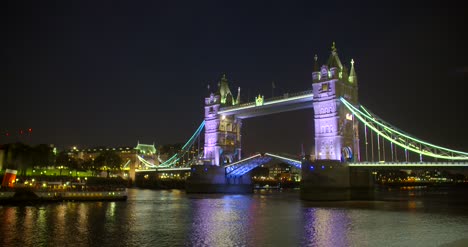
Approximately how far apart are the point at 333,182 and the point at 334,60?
14.6 meters

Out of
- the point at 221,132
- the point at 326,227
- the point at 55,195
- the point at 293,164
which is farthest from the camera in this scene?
the point at 221,132

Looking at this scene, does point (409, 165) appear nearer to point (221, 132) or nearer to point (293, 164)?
point (293, 164)

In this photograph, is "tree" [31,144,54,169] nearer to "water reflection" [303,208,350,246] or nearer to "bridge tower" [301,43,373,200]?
"bridge tower" [301,43,373,200]

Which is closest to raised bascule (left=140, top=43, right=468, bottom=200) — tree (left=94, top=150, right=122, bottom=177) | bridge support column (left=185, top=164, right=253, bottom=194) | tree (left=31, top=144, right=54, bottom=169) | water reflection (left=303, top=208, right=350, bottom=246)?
bridge support column (left=185, top=164, right=253, bottom=194)

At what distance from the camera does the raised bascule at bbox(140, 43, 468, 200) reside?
151 ft

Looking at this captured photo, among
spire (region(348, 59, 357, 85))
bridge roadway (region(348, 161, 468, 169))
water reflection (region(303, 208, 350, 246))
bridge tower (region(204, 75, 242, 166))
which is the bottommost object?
water reflection (region(303, 208, 350, 246))

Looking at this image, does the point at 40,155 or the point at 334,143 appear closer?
the point at 334,143

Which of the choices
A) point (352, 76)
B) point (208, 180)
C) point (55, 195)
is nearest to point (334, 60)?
point (352, 76)

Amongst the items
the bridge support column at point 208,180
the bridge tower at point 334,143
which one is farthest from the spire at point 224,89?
the bridge tower at point 334,143

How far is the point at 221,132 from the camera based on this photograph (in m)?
71.6

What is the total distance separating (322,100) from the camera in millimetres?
52625

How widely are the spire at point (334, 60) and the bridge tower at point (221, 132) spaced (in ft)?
74.6

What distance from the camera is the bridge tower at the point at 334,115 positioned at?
50.5 meters

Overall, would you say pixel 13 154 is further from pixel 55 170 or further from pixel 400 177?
pixel 400 177
